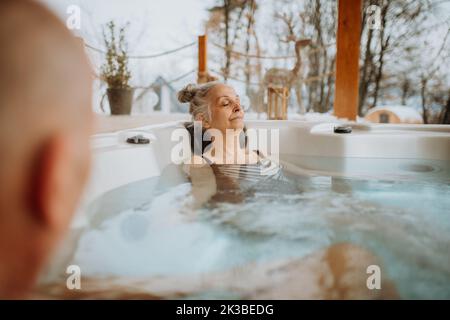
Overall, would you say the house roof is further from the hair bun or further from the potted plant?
the hair bun

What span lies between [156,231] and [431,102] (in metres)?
5.56

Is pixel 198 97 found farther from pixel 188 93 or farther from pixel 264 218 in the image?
pixel 264 218

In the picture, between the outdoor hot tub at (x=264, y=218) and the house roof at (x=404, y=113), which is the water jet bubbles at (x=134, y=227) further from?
the house roof at (x=404, y=113)

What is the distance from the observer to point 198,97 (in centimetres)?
190

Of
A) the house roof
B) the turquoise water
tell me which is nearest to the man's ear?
the turquoise water

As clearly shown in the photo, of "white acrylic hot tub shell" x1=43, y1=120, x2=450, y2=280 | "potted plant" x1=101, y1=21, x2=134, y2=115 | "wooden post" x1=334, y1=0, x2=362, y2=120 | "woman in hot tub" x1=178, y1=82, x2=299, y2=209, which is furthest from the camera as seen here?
"potted plant" x1=101, y1=21, x2=134, y2=115

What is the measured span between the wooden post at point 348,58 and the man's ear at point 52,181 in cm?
361

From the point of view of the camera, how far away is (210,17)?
5.99 m

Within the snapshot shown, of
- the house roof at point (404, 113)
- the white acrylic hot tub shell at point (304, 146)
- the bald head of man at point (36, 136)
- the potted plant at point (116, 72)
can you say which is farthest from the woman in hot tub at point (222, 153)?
the house roof at point (404, 113)

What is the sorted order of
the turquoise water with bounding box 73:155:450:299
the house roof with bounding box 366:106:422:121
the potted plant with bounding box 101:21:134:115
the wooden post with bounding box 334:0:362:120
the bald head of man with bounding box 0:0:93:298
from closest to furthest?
the bald head of man with bounding box 0:0:93:298
the turquoise water with bounding box 73:155:450:299
the wooden post with bounding box 334:0:362:120
the potted plant with bounding box 101:21:134:115
the house roof with bounding box 366:106:422:121

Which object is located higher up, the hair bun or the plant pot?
the plant pot

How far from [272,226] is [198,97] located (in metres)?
0.95

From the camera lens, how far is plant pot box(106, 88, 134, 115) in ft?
14.1

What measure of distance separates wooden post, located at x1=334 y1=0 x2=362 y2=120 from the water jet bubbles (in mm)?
2873
